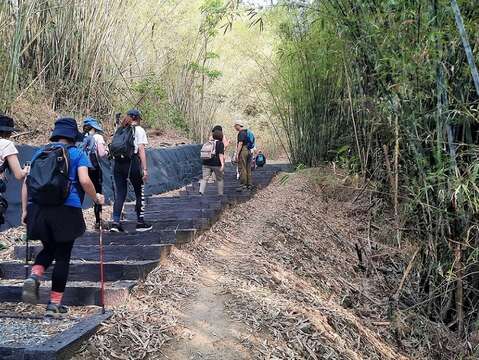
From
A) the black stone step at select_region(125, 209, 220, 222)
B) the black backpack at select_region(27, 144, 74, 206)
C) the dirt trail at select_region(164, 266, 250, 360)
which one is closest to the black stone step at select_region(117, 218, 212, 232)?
the black stone step at select_region(125, 209, 220, 222)

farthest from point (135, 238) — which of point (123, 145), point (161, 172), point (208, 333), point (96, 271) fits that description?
point (161, 172)

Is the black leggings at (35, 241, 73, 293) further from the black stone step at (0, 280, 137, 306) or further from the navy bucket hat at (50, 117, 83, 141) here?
the navy bucket hat at (50, 117, 83, 141)

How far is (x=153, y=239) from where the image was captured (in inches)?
207

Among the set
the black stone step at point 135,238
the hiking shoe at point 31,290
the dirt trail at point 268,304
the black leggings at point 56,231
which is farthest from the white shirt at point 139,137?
the hiking shoe at point 31,290

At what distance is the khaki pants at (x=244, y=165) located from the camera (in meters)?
9.27

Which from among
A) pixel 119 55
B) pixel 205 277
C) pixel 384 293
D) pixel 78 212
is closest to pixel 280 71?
pixel 119 55

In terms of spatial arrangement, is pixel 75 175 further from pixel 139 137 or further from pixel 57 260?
pixel 139 137

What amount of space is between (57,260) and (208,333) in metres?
1.03

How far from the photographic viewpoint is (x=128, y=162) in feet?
18.5

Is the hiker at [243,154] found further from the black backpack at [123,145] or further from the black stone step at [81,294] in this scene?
Answer: the black stone step at [81,294]

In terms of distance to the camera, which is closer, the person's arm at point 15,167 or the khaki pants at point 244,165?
the person's arm at point 15,167

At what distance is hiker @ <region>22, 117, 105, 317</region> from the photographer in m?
3.31

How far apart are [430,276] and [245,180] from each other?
196 inches

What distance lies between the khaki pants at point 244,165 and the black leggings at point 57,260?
5920mm
